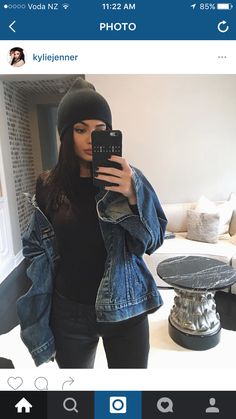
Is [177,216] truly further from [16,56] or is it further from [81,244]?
[16,56]

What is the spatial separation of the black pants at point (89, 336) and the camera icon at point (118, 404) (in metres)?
0.07

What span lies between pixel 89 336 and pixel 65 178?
33 cm

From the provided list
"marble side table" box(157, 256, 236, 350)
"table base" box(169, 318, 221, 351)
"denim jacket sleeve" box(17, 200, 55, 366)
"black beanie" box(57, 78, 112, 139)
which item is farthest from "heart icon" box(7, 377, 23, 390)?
"table base" box(169, 318, 221, 351)

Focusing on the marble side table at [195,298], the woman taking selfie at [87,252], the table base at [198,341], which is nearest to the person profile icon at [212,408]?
the woman taking selfie at [87,252]

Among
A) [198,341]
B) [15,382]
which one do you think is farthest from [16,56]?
[198,341]

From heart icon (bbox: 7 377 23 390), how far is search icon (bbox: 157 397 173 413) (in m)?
0.23

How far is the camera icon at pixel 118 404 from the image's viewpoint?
37 centimetres

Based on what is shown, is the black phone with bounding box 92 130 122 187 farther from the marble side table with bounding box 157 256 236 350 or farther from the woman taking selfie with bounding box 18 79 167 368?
the marble side table with bounding box 157 256 236 350

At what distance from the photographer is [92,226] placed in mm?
440

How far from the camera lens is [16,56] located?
0.36 m

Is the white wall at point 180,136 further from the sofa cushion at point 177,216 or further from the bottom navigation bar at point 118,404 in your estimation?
the bottom navigation bar at point 118,404

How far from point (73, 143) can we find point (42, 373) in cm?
40
